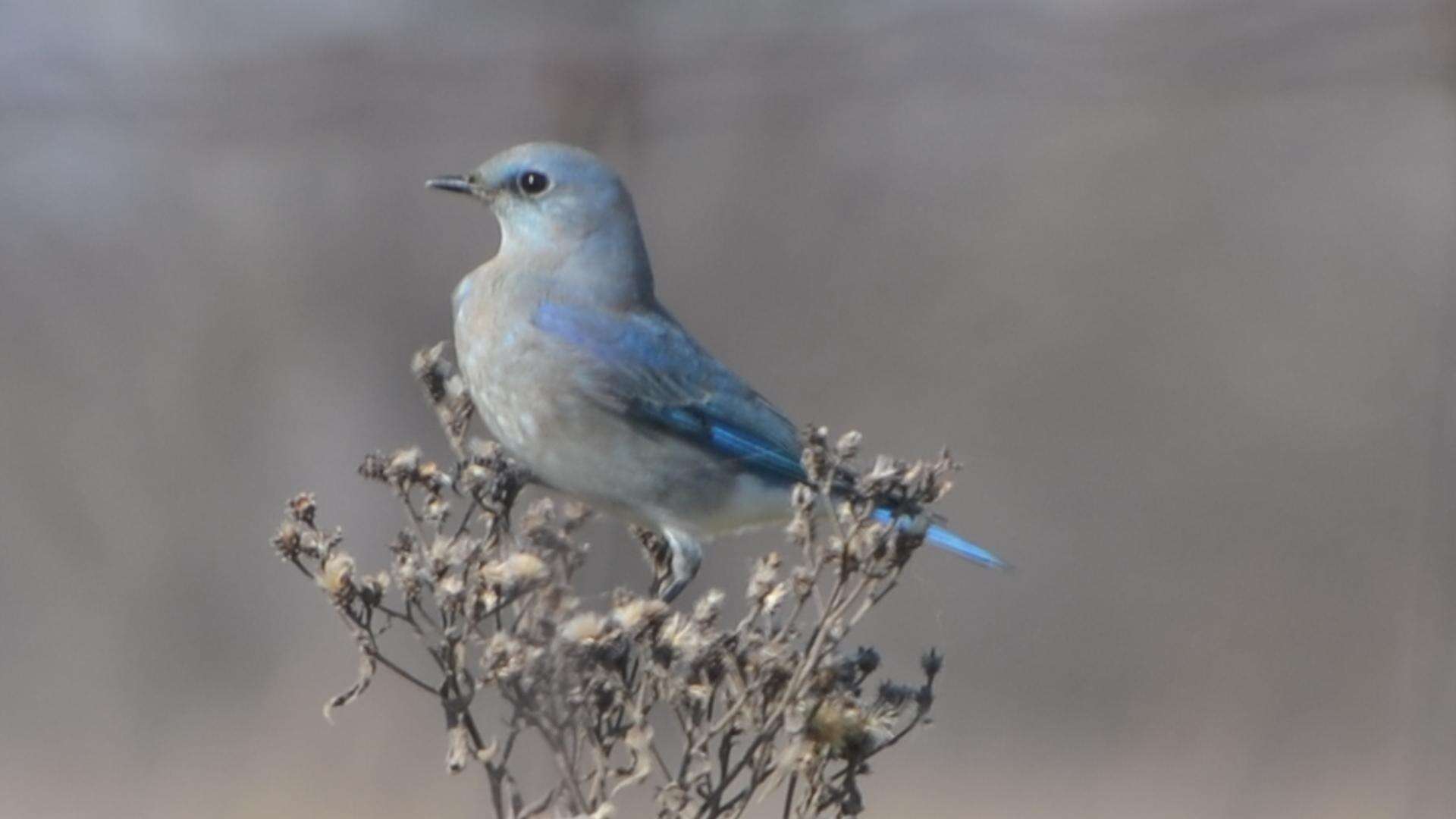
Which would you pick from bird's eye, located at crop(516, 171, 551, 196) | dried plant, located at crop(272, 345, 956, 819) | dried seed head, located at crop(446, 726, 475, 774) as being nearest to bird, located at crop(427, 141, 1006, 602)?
bird's eye, located at crop(516, 171, 551, 196)

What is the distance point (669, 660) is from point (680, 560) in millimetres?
958

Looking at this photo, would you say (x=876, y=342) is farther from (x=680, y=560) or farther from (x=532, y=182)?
(x=680, y=560)

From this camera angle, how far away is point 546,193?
3416mm

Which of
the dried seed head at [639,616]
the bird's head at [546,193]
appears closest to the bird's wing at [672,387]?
the bird's head at [546,193]

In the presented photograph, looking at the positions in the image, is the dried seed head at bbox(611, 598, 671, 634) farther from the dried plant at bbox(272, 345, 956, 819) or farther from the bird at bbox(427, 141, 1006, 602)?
the bird at bbox(427, 141, 1006, 602)

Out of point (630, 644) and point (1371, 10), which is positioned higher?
point (1371, 10)

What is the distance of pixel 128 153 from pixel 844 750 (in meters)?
5.45

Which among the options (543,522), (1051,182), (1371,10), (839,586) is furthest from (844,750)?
(1051,182)

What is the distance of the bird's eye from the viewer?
3.40 meters

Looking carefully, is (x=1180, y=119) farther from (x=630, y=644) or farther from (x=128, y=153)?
(x=630, y=644)

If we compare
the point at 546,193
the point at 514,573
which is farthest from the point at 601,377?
the point at 514,573

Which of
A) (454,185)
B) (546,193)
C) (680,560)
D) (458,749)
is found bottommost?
(458,749)

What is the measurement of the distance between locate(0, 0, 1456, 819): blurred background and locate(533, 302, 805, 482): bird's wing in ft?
3.99

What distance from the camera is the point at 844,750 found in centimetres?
213
